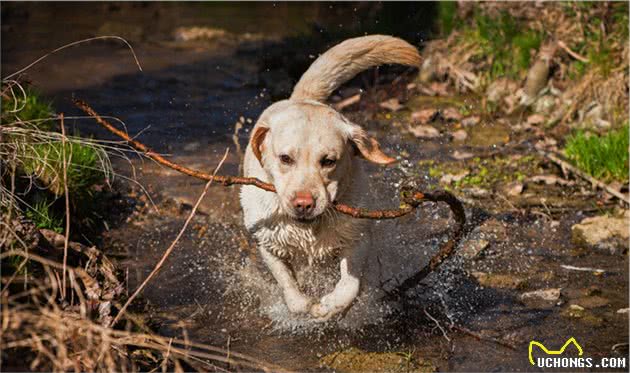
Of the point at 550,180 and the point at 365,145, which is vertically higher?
the point at 365,145

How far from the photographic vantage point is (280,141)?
4.96 meters

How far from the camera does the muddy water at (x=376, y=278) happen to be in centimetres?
511

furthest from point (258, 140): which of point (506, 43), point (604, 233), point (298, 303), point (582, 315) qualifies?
point (506, 43)

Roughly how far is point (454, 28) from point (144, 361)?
301 inches

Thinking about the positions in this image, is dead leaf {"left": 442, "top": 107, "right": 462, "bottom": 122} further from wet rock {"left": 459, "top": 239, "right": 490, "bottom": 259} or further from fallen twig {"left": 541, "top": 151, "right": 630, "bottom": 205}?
wet rock {"left": 459, "top": 239, "right": 490, "bottom": 259}

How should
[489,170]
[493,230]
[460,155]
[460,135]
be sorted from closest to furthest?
1. [493,230]
2. [489,170]
3. [460,155]
4. [460,135]

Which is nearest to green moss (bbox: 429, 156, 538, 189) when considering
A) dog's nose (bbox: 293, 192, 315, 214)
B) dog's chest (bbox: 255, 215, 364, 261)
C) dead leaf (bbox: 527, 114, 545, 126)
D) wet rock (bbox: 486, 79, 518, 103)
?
dead leaf (bbox: 527, 114, 545, 126)

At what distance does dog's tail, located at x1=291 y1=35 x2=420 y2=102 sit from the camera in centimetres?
571

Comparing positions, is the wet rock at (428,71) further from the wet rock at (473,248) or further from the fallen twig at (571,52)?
the wet rock at (473,248)

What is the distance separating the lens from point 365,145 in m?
5.18

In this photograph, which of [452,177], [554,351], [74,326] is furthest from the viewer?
[452,177]

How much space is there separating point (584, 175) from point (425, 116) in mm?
2451

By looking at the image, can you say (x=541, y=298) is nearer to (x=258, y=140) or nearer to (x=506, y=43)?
(x=258, y=140)

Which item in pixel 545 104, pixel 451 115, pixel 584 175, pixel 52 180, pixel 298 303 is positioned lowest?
pixel 451 115
